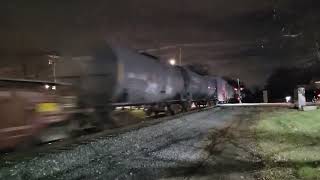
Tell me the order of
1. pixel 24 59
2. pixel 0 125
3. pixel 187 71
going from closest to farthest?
pixel 0 125 → pixel 24 59 → pixel 187 71

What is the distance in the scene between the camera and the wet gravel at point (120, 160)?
28.3ft

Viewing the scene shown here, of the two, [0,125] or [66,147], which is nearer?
[0,125]

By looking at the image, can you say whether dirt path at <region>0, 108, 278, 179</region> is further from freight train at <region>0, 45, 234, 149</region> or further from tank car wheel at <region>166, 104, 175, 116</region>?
tank car wheel at <region>166, 104, 175, 116</region>

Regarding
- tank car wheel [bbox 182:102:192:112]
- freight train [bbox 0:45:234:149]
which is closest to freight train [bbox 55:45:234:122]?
freight train [bbox 0:45:234:149]

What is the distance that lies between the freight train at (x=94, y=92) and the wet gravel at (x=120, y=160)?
3.67ft

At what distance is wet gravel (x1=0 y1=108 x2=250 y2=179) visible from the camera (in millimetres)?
8625

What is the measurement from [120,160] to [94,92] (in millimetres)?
8425

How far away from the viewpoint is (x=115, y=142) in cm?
1305

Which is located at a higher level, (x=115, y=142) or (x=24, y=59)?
(x=24, y=59)

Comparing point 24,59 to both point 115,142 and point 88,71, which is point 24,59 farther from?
point 88,71

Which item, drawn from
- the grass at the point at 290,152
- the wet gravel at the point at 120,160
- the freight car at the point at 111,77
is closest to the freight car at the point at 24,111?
the wet gravel at the point at 120,160

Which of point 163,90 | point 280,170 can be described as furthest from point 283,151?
point 163,90

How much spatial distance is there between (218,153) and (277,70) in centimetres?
11177

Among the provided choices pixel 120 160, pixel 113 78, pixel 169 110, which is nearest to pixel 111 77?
pixel 113 78
